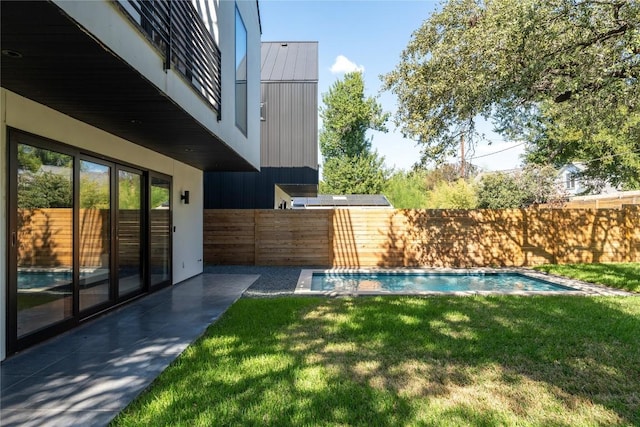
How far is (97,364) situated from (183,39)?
12.8 ft

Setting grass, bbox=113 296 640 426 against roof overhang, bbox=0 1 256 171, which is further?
grass, bbox=113 296 640 426

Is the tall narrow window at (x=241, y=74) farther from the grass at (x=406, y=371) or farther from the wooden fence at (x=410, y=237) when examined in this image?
the grass at (x=406, y=371)

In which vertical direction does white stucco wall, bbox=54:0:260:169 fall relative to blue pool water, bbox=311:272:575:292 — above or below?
above

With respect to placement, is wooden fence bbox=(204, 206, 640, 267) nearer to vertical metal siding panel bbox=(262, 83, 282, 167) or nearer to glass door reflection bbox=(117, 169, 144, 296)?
vertical metal siding panel bbox=(262, 83, 282, 167)

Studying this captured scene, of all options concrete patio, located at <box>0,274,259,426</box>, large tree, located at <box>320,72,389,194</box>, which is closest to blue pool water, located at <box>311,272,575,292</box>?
concrete patio, located at <box>0,274,259,426</box>

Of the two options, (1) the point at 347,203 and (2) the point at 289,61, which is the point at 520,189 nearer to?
(1) the point at 347,203

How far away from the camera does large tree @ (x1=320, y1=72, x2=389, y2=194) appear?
31.0 meters

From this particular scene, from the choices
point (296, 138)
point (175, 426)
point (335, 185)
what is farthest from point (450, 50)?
point (335, 185)

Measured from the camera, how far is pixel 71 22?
7.98 ft

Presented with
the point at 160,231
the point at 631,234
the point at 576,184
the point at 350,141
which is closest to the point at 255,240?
the point at 160,231

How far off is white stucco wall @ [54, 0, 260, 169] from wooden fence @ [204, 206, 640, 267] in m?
2.58

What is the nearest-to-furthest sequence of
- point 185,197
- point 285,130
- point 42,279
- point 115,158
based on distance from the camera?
1. point 42,279
2. point 115,158
3. point 185,197
4. point 285,130

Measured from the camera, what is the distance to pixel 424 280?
405 inches

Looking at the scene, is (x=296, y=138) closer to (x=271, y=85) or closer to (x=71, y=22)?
(x=271, y=85)
